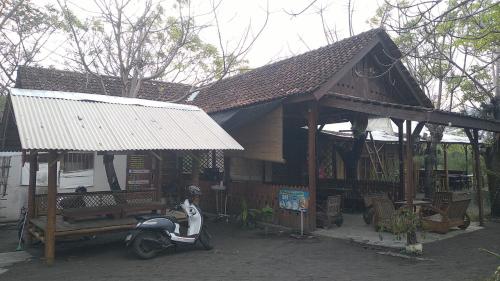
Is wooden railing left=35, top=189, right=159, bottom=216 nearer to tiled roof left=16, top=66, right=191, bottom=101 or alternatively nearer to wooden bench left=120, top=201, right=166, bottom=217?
wooden bench left=120, top=201, right=166, bottom=217

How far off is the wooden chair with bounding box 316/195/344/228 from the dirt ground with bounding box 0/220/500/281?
42.3 inches

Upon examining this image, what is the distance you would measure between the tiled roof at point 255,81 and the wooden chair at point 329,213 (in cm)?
276

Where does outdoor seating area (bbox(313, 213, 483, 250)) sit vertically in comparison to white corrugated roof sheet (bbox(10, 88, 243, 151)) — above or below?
below

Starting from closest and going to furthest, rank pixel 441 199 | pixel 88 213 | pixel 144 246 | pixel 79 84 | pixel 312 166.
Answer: pixel 144 246 → pixel 88 213 → pixel 312 166 → pixel 441 199 → pixel 79 84

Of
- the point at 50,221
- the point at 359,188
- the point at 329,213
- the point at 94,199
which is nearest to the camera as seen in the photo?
the point at 50,221

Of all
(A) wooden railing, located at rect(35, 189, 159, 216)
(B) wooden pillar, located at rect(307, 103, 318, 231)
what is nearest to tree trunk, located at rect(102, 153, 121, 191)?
(A) wooden railing, located at rect(35, 189, 159, 216)

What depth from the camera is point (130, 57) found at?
Answer: 13.3 metres

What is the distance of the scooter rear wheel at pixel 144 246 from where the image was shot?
22.4 feet

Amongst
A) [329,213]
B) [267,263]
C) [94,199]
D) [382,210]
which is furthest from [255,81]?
[267,263]

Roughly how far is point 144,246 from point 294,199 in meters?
3.62

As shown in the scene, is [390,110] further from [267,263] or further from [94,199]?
[94,199]

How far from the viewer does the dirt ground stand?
231 inches

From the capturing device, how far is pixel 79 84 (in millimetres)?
14891

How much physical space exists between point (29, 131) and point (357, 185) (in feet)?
31.3
